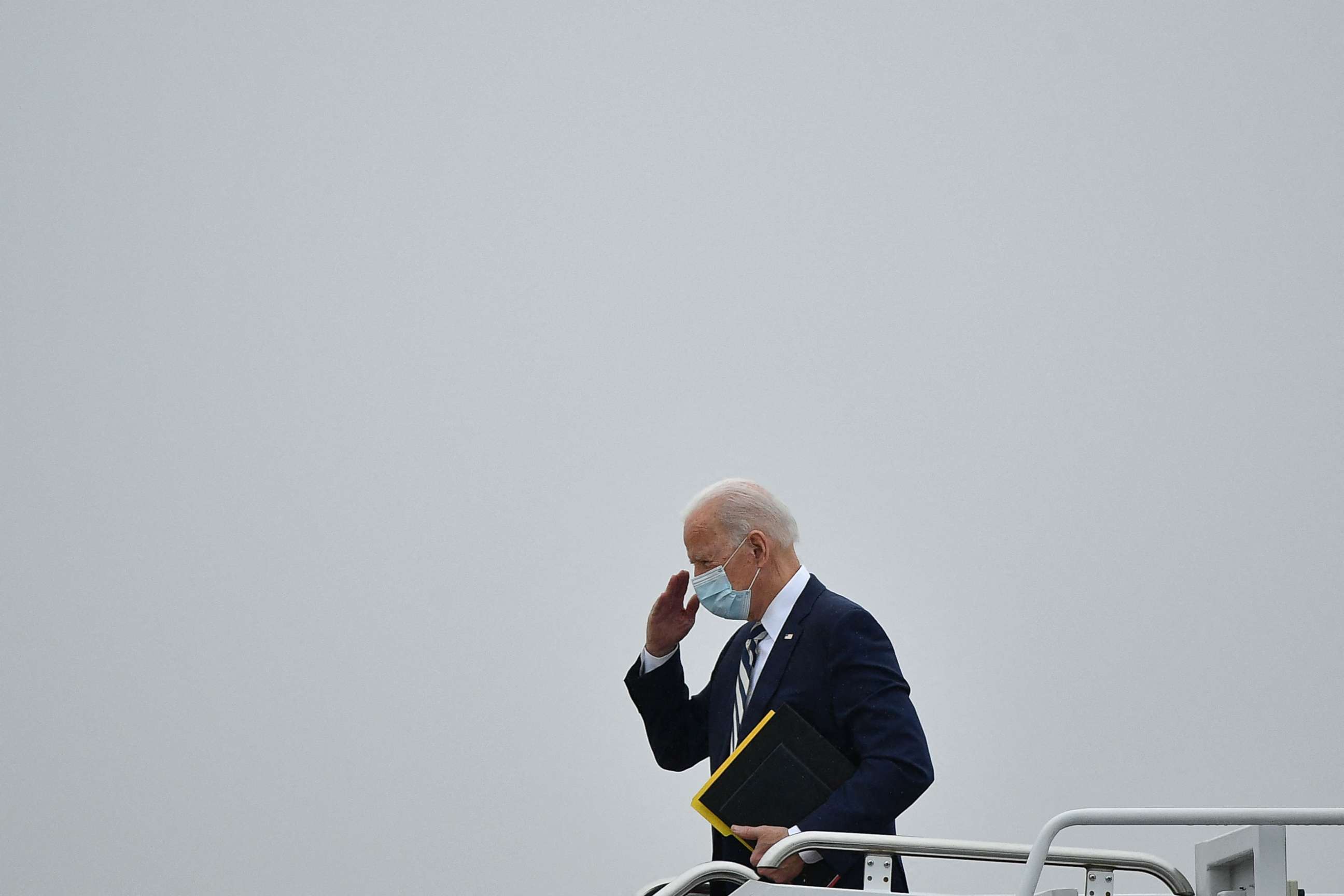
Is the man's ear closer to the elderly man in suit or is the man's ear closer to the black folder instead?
the elderly man in suit

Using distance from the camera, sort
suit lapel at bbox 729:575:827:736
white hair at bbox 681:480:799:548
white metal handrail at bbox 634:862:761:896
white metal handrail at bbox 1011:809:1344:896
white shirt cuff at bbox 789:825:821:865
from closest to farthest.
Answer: white metal handrail at bbox 1011:809:1344:896, white metal handrail at bbox 634:862:761:896, white shirt cuff at bbox 789:825:821:865, suit lapel at bbox 729:575:827:736, white hair at bbox 681:480:799:548

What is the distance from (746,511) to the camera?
2.80 m

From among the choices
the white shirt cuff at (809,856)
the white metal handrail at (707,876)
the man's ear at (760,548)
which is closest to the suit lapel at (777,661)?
the man's ear at (760,548)

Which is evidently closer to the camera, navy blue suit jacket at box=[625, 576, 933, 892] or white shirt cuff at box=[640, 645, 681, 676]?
navy blue suit jacket at box=[625, 576, 933, 892]

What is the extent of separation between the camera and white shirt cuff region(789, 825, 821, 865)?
2453 millimetres

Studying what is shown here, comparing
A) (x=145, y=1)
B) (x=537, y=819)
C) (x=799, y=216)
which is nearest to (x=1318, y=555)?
(x=799, y=216)

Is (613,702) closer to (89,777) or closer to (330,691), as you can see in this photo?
(330,691)

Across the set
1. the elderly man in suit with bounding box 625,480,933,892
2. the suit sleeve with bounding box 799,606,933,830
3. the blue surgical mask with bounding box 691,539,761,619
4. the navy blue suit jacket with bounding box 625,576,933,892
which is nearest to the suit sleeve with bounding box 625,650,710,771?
the elderly man in suit with bounding box 625,480,933,892

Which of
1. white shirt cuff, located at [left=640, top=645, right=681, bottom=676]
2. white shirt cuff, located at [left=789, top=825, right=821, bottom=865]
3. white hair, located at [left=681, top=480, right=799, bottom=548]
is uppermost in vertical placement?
white hair, located at [left=681, top=480, right=799, bottom=548]

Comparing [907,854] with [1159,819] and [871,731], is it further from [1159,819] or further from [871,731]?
[1159,819]

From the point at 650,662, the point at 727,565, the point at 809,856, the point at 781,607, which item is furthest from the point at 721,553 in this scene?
the point at 809,856

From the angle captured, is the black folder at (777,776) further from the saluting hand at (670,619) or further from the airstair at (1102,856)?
the saluting hand at (670,619)

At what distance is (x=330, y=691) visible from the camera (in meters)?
5.92

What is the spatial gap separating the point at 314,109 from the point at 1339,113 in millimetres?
4738
